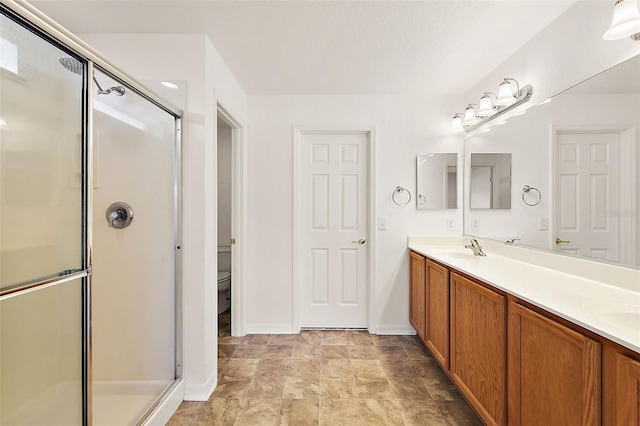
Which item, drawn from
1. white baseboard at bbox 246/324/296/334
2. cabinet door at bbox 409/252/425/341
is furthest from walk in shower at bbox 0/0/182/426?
cabinet door at bbox 409/252/425/341

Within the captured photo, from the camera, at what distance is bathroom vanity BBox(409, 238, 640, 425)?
87cm

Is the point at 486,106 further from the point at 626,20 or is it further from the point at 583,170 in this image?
the point at 626,20

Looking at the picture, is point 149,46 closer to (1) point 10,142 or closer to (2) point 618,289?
(1) point 10,142

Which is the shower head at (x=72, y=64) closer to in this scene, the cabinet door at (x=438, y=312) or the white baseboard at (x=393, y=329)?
the cabinet door at (x=438, y=312)

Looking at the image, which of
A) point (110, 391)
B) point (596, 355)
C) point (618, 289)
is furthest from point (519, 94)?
point (110, 391)

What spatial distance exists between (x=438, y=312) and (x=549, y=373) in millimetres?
1046

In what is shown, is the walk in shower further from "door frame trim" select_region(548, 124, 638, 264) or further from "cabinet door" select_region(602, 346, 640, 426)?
"door frame trim" select_region(548, 124, 638, 264)

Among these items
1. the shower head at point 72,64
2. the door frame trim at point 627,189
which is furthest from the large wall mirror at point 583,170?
the shower head at point 72,64

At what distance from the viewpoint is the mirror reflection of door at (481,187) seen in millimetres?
2451

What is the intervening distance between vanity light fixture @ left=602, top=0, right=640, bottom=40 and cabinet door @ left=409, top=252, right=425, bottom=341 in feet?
5.58

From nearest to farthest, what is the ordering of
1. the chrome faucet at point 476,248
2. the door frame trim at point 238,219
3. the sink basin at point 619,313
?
1. the sink basin at point 619,313
2. the chrome faucet at point 476,248
3. the door frame trim at point 238,219

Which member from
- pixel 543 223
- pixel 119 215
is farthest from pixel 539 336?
pixel 119 215

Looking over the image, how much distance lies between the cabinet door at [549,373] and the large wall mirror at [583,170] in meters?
0.61

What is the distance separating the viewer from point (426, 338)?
2361mm
